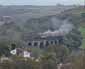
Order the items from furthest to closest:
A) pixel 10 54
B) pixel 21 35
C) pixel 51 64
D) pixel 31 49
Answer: pixel 21 35
pixel 31 49
pixel 10 54
pixel 51 64

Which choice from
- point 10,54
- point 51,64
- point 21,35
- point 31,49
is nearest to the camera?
point 51,64

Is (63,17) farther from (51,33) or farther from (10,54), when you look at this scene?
(10,54)

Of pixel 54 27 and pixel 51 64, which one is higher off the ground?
pixel 54 27

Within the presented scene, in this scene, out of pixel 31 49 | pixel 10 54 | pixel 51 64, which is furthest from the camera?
pixel 31 49

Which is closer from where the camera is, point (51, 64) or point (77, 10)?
point (51, 64)

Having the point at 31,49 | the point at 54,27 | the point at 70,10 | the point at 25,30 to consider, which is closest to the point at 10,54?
the point at 31,49

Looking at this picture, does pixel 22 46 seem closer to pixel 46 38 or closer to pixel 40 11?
pixel 46 38

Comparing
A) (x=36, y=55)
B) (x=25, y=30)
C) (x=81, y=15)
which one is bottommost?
(x=36, y=55)

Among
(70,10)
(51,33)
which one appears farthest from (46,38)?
(70,10)

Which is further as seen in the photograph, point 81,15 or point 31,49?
point 81,15
